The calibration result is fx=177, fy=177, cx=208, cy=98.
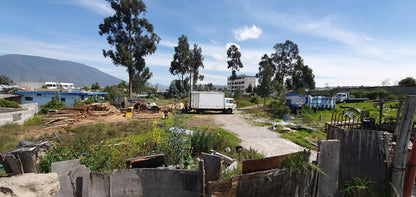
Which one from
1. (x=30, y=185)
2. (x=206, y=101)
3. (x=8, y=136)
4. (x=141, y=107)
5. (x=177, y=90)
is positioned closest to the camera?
(x=30, y=185)

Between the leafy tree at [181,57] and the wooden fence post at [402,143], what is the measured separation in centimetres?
3805

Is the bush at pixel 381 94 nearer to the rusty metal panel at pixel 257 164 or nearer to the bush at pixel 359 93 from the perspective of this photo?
the bush at pixel 359 93

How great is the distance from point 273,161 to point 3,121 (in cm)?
1476

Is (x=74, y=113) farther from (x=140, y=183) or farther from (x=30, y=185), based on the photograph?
(x=140, y=183)

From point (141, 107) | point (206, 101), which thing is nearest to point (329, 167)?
point (206, 101)

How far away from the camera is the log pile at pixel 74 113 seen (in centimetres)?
1266

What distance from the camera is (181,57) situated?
39031 millimetres

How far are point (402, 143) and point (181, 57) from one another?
38.6 meters

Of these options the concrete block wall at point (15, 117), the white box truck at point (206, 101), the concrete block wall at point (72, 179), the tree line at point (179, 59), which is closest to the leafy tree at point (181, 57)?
the tree line at point (179, 59)

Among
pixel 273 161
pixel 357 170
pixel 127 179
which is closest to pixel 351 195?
pixel 357 170

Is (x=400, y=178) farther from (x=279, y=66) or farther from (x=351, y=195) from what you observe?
(x=279, y=66)

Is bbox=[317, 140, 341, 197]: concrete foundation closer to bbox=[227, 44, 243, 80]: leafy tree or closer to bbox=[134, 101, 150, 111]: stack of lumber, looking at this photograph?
bbox=[134, 101, 150, 111]: stack of lumber

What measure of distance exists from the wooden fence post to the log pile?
1609cm

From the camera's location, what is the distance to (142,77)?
45781 mm
